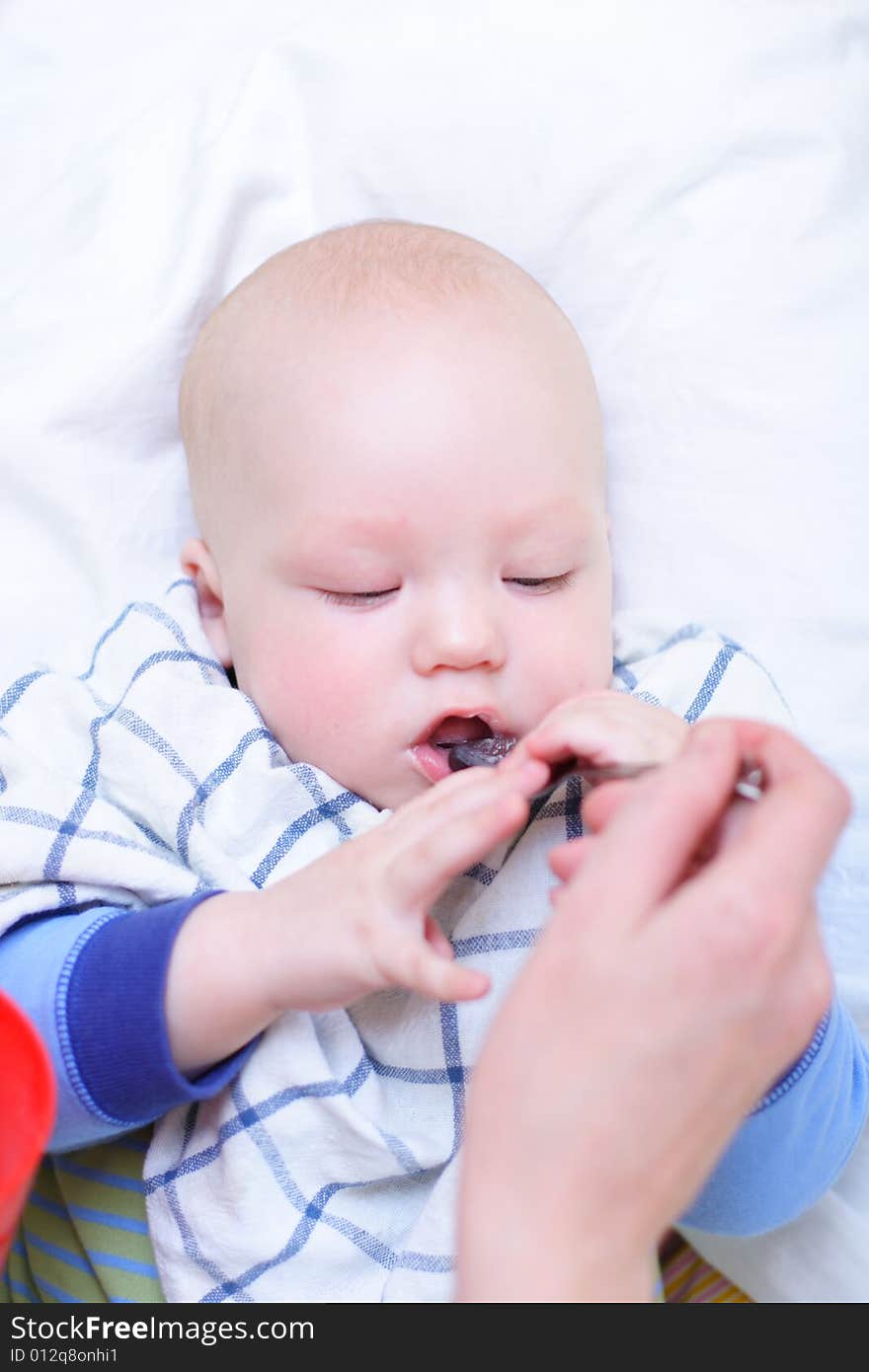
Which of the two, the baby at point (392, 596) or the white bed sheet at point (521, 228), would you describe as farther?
the white bed sheet at point (521, 228)

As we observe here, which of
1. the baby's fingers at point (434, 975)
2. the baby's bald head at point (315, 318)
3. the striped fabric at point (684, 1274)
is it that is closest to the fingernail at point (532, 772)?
the baby's fingers at point (434, 975)

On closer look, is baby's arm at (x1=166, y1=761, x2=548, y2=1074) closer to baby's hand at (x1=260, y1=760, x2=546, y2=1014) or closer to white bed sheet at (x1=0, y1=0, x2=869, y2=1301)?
baby's hand at (x1=260, y1=760, x2=546, y2=1014)

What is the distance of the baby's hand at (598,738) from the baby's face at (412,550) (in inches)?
5.3

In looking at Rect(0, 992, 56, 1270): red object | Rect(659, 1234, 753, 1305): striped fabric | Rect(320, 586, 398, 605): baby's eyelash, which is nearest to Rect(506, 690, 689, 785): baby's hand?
Rect(320, 586, 398, 605): baby's eyelash

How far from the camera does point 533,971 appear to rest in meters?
0.66

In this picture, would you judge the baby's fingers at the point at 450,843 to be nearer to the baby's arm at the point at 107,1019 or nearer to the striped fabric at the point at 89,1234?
the baby's arm at the point at 107,1019

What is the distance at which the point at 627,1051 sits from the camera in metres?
0.63

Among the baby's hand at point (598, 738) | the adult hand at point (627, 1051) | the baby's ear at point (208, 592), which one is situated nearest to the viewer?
the adult hand at point (627, 1051)

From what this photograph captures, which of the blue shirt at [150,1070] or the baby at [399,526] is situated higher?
the baby at [399,526]

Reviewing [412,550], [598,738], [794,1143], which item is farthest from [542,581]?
[794,1143]

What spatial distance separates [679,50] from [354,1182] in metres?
1.18

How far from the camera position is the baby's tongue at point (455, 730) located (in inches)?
43.6

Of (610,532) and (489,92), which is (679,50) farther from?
(610,532)

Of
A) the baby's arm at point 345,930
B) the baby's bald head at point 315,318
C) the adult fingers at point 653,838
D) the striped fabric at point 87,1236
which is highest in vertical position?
the baby's bald head at point 315,318
